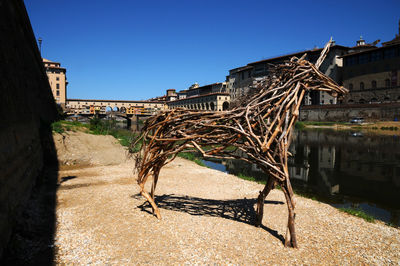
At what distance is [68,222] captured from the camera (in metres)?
7.04

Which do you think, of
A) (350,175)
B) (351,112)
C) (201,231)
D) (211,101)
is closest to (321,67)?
(351,112)

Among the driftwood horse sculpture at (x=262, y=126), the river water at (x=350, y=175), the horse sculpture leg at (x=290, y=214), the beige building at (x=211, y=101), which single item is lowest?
the river water at (x=350, y=175)

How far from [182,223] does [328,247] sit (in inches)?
153

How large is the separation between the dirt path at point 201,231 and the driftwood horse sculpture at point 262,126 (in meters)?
0.77

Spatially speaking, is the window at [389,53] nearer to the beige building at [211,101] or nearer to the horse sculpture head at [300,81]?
the beige building at [211,101]

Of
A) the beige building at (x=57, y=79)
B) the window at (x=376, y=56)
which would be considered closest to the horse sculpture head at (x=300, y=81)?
the window at (x=376, y=56)

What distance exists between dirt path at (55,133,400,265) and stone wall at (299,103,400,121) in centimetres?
5155

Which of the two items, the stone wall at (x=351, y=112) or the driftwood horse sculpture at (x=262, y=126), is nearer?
the driftwood horse sculpture at (x=262, y=126)

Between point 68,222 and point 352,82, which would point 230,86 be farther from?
point 68,222

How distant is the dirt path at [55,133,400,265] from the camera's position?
216 inches

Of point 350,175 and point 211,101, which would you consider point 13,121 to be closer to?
point 350,175

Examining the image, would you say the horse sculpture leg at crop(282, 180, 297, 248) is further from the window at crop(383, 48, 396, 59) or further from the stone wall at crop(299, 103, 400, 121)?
the window at crop(383, 48, 396, 59)

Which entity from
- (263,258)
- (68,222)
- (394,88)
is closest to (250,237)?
(263,258)

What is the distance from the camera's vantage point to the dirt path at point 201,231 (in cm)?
549
